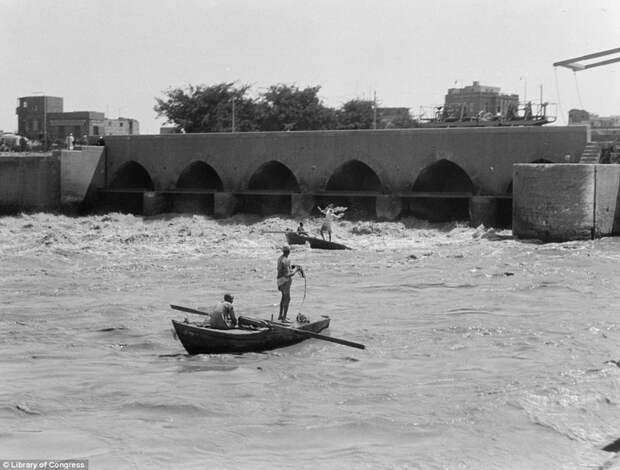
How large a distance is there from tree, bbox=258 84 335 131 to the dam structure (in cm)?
1836

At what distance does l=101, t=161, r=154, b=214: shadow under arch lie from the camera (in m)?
40.4

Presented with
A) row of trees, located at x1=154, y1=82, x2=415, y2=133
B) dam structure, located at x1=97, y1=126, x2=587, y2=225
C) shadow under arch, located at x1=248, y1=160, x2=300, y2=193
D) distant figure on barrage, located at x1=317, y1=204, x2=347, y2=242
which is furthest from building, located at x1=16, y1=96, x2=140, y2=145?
distant figure on barrage, located at x1=317, y1=204, x2=347, y2=242

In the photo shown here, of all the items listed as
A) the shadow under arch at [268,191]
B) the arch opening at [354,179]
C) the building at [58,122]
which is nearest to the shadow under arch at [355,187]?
the arch opening at [354,179]

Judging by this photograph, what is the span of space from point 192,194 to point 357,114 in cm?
2664

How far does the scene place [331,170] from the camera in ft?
117

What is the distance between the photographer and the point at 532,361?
15383 mm

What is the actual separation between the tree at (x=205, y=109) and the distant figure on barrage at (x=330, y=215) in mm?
24167

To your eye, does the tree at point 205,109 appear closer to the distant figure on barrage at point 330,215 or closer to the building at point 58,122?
the building at point 58,122

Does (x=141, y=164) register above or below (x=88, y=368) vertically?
above

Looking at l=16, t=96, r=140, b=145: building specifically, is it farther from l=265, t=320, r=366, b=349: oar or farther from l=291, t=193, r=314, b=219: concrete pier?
l=265, t=320, r=366, b=349: oar

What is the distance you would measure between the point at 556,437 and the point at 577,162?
1991cm

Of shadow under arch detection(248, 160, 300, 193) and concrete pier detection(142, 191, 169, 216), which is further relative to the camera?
concrete pier detection(142, 191, 169, 216)

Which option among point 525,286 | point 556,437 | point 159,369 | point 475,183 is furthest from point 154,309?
point 475,183

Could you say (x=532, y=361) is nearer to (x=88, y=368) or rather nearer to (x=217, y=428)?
(x=217, y=428)
